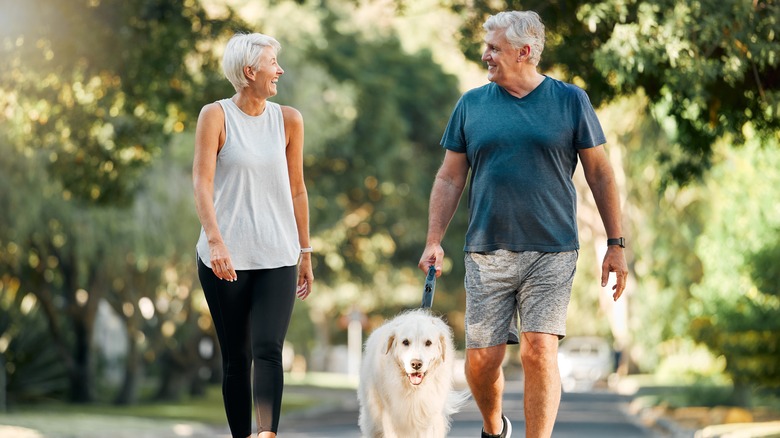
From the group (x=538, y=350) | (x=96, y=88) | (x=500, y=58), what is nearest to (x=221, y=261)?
(x=538, y=350)

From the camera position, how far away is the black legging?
23.4 ft

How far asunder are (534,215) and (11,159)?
17475 mm

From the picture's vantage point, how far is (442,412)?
7.77 m

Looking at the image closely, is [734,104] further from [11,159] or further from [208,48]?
[11,159]

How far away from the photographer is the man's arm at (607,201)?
7352mm

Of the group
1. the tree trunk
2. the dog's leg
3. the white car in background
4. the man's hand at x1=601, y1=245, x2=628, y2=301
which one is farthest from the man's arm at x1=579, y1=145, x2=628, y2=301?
the white car in background

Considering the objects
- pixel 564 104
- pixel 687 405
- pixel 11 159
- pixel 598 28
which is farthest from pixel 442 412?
pixel 687 405

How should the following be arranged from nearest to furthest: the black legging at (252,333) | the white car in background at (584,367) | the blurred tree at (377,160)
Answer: the black legging at (252,333)
the blurred tree at (377,160)
the white car in background at (584,367)

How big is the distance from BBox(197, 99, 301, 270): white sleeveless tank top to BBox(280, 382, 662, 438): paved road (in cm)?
1227

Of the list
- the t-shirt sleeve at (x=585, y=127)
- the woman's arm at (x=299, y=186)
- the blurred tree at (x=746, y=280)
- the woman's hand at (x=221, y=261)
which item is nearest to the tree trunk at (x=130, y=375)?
the blurred tree at (x=746, y=280)

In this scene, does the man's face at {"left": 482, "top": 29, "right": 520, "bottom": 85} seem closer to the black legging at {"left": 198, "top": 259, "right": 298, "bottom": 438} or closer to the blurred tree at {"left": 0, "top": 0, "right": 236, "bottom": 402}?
the black legging at {"left": 198, "top": 259, "right": 298, "bottom": 438}

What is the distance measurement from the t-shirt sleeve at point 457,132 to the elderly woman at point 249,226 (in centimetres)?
90

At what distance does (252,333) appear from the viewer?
7.16 metres

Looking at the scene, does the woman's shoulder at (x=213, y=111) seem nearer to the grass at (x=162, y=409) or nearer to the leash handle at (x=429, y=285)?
the leash handle at (x=429, y=285)
